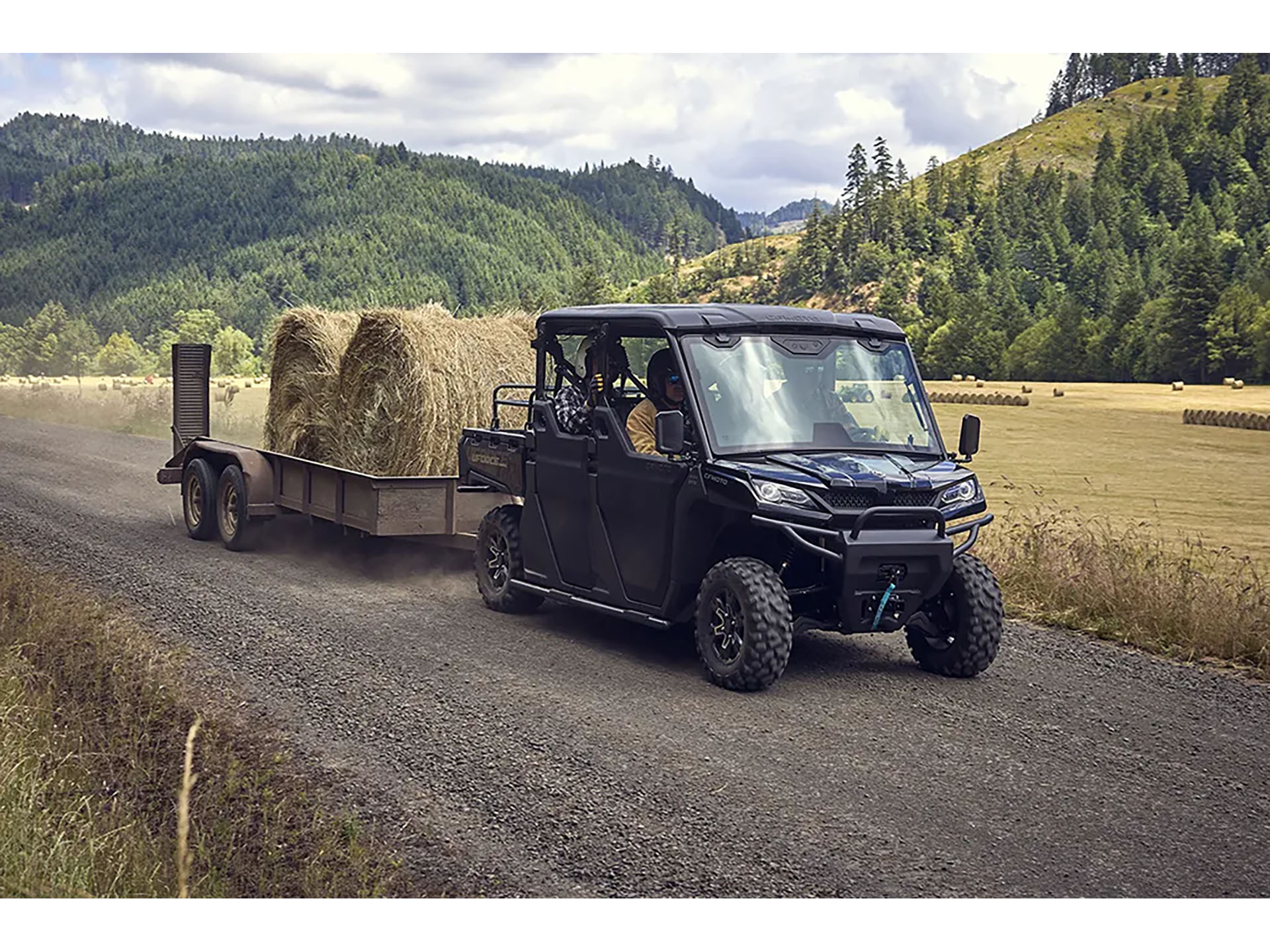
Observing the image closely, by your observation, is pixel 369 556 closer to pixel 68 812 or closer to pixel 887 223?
pixel 68 812

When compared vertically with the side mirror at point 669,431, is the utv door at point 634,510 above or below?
below

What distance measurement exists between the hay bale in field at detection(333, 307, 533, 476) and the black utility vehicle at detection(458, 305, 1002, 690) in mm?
1902

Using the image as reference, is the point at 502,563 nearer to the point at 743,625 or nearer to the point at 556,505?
the point at 556,505

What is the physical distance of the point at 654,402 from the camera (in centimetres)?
917

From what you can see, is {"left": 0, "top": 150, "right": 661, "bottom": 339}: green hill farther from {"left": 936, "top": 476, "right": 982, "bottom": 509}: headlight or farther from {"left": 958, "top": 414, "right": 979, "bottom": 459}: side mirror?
{"left": 936, "top": 476, "right": 982, "bottom": 509}: headlight

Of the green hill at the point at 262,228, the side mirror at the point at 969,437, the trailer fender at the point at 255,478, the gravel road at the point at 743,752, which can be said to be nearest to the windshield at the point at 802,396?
the side mirror at the point at 969,437

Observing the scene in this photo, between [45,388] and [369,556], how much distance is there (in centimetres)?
4227

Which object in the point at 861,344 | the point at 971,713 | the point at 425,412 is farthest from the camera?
the point at 425,412

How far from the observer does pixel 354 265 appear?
464 ft

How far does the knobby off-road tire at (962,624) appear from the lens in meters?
8.34

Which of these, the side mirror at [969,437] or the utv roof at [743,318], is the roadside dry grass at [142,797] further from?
the side mirror at [969,437]

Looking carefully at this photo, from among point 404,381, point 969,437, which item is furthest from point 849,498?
point 404,381

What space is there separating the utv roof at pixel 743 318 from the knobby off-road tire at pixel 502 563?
67.0 inches

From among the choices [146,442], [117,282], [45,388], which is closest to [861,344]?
[146,442]
